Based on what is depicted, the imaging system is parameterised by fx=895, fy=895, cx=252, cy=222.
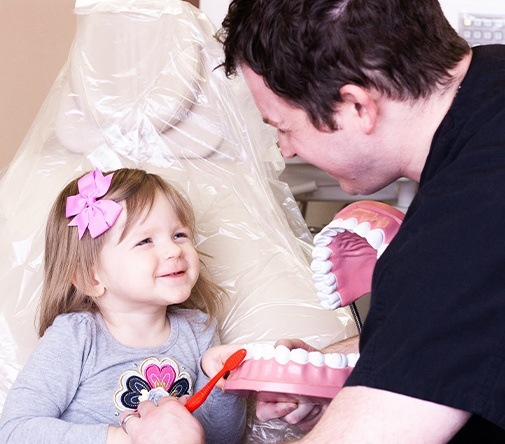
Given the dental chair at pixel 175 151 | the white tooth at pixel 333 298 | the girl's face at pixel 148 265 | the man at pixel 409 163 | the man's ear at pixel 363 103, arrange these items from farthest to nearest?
the dental chair at pixel 175 151
the girl's face at pixel 148 265
the white tooth at pixel 333 298
the man's ear at pixel 363 103
the man at pixel 409 163

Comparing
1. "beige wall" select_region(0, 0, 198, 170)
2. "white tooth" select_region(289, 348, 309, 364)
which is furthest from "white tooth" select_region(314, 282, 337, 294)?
"beige wall" select_region(0, 0, 198, 170)

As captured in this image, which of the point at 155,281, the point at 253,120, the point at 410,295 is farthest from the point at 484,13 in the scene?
the point at 410,295

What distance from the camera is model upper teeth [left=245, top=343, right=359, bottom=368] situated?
1.10 m

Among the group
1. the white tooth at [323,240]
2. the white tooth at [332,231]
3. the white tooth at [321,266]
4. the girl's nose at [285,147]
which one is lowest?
the white tooth at [321,266]

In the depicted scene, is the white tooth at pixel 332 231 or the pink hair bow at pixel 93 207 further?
the pink hair bow at pixel 93 207

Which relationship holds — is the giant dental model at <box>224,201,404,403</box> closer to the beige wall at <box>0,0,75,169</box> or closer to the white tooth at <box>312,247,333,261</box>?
the white tooth at <box>312,247,333,261</box>

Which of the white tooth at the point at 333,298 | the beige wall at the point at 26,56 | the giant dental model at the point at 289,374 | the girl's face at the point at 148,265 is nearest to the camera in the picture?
the giant dental model at the point at 289,374

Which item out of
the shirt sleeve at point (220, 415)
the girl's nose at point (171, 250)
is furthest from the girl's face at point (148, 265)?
the shirt sleeve at point (220, 415)

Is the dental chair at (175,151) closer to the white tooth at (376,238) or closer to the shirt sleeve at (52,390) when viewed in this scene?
the shirt sleeve at (52,390)

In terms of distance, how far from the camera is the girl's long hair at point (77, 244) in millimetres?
1359

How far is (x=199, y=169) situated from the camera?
1653 millimetres

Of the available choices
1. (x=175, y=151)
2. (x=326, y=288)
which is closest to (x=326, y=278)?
(x=326, y=288)

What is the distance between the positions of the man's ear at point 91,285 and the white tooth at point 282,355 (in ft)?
1.22

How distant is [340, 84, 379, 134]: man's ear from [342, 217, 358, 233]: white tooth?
0.18 meters
